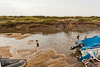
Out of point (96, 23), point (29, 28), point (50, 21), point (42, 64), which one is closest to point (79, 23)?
point (96, 23)

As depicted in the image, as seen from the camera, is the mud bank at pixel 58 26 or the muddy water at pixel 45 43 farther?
the mud bank at pixel 58 26

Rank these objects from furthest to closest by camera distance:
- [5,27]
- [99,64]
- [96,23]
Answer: [96,23]
[5,27]
[99,64]

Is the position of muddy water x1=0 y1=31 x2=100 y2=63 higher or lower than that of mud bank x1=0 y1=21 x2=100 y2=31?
lower

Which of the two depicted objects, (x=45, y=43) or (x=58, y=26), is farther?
(x=58, y=26)

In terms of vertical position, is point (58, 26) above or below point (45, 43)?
above

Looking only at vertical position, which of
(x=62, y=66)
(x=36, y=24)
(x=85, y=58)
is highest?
(x=36, y=24)

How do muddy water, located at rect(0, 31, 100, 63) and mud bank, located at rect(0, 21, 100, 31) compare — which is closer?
muddy water, located at rect(0, 31, 100, 63)

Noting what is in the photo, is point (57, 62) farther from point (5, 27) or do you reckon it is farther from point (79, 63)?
point (5, 27)

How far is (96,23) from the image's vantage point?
3002cm

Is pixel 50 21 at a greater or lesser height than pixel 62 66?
greater

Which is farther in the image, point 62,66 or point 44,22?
point 44,22

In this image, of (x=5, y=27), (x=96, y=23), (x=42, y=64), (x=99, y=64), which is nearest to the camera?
(x=99, y=64)

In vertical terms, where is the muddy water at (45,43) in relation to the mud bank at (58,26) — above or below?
below

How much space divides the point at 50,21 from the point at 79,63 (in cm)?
2492
